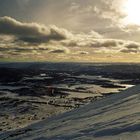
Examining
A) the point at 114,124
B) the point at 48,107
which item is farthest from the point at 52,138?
the point at 48,107

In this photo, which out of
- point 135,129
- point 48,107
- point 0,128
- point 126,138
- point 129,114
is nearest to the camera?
point 126,138

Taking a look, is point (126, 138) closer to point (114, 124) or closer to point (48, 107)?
point (114, 124)

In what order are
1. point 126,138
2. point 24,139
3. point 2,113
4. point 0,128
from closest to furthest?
point 126,138, point 24,139, point 0,128, point 2,113

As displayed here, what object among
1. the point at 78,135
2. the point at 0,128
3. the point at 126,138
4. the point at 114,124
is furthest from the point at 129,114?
the point at 0,128

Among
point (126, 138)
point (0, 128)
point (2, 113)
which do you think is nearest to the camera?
point (126, 138)

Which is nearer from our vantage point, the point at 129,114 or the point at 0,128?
the point at 129,114

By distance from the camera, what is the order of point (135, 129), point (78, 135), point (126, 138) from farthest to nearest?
point (78, 135) → point (135, 129) → point (126, 138)

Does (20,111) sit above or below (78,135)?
below

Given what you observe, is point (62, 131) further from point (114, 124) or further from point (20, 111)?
point (20, 111)

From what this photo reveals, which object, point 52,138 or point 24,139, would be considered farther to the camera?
point 24,139
